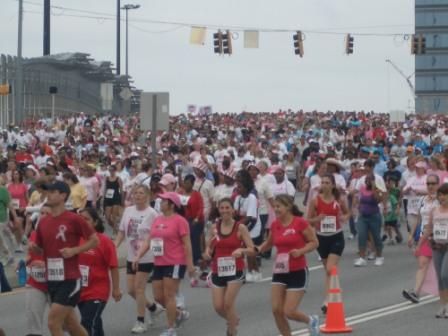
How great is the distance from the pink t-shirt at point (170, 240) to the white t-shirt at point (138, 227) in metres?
0.46

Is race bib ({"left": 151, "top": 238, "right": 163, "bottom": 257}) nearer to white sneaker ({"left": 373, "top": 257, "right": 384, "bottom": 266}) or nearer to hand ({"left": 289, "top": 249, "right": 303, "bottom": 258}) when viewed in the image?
hand ({"left": 289, "top": 249, "right": 303, "bottom": 258})

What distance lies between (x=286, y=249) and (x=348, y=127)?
40076 millimetres

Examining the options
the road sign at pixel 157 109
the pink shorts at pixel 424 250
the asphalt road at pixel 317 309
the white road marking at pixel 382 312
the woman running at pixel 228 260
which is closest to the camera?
the woman running at pixel 228 260

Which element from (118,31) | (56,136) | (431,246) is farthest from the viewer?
(118,31)

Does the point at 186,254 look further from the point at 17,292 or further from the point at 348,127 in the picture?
the point at 348,127

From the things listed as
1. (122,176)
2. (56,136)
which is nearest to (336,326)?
(122,176)

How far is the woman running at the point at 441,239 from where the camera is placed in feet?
47.4

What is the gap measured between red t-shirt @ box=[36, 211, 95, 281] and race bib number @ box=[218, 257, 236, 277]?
7.28 feet

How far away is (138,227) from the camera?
14039mm

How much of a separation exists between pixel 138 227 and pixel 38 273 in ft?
9.61

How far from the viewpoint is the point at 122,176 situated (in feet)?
85.9

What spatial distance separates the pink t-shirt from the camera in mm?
13477

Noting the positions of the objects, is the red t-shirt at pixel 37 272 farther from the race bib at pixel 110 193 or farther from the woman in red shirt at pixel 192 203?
the race bib at pixel 110 193

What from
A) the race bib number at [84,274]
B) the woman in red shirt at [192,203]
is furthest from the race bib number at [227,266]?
the woman in red shirt at [192,203]
